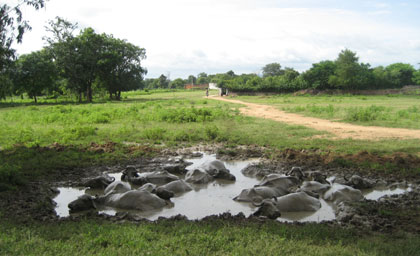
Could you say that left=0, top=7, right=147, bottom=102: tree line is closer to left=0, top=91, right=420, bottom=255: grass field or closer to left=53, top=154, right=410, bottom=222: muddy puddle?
left=0, top=91, right=420, bottom=255: grass field

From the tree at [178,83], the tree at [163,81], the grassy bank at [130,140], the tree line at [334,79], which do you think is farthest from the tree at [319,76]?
the tree at [163,81]

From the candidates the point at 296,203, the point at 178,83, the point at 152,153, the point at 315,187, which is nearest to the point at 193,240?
the point at 296,203

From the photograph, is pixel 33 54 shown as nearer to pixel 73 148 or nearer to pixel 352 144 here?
pixel 73 148

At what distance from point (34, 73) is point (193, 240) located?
46691 mm

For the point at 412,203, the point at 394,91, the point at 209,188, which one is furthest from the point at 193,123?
the point at 394,91

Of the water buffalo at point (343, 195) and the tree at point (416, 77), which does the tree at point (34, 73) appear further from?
the tree at point (416, 77)

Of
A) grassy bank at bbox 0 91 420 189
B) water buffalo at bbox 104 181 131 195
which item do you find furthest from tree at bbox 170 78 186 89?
water buffalo at bbox 104 181 131 195

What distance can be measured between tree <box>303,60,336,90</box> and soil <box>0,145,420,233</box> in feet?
167

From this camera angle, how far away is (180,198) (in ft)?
27.8

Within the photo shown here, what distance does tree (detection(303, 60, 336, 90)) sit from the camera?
6154 cm

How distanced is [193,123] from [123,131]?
169 inches

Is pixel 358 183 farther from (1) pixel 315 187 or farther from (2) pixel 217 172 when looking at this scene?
(2) pixel 217 172

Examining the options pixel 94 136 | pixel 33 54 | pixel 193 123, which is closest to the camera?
pixel 94 136

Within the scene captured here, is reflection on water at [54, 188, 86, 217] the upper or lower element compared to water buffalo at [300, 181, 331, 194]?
lower
